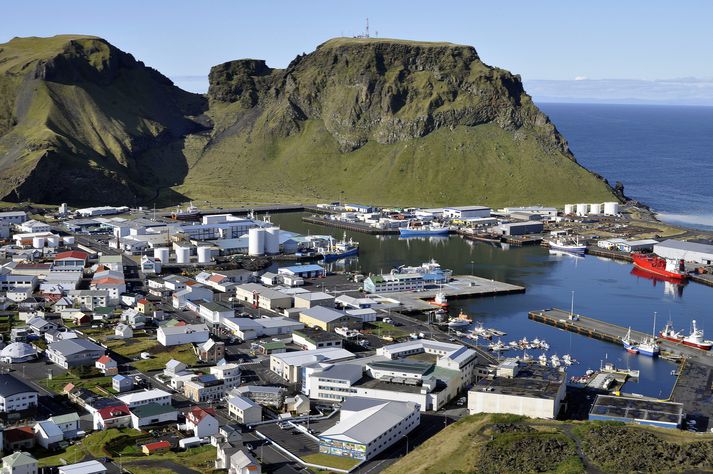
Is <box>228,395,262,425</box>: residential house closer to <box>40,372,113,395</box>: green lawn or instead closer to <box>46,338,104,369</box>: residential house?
<box>40,372,113,395</box>: green lawn

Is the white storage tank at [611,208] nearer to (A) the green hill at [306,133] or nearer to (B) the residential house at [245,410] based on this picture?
(A) the green hill at [306,133]

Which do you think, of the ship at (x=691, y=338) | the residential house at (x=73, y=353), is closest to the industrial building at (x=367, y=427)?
the residential house at (x=73, y=353)

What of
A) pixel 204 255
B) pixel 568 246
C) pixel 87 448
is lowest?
pixel 87 448

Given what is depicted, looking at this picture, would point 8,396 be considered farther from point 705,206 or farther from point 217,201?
point 705,206

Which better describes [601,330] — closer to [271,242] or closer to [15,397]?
[15,397]

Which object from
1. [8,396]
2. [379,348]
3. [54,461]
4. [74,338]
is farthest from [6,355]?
[379,348]

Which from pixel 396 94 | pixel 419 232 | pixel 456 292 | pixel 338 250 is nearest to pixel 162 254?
pixel 338 250
